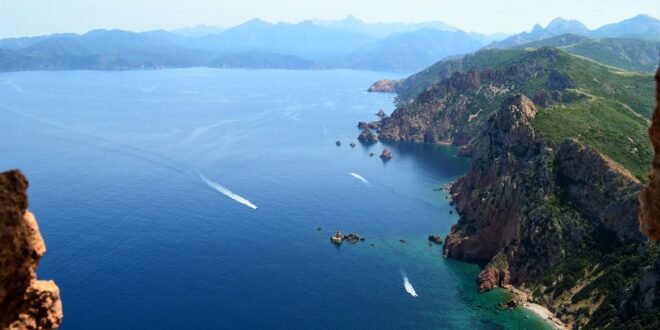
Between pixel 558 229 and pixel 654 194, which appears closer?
pixel 654 194

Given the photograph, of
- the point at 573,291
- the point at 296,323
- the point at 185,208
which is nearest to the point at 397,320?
the point at 296,323

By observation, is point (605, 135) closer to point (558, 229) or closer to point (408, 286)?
point (558, 229)

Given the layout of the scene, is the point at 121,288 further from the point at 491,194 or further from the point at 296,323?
the point at 491,194

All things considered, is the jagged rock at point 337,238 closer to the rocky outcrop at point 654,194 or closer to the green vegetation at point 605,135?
the green vegetation at point 605,135

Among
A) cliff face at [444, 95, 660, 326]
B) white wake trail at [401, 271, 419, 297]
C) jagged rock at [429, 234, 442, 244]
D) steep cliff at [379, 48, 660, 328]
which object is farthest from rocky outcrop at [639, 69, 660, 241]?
jagged rock at [429, 234, 442, 244]

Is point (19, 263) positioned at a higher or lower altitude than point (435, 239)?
higher

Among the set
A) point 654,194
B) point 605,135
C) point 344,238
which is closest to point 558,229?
point 605,135
